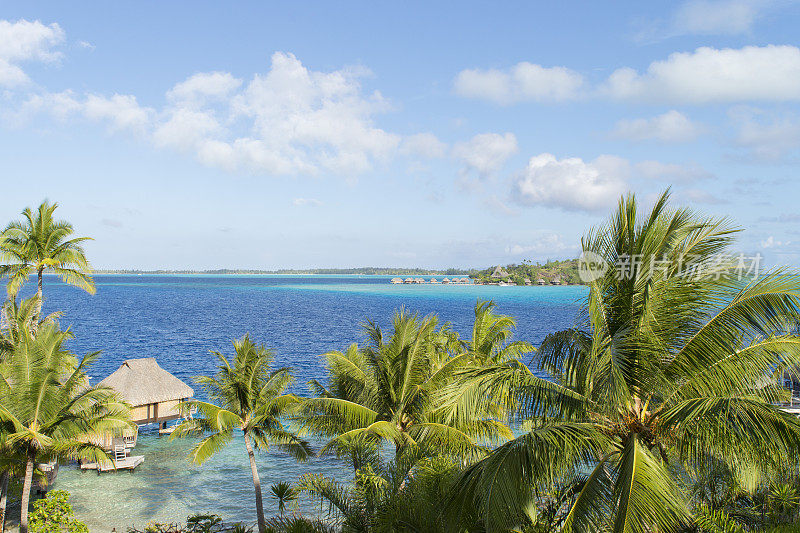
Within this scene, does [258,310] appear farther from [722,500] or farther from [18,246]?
[722,500]

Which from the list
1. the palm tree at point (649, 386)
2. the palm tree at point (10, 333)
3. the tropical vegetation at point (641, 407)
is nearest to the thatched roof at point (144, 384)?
the palm tree at point (10, 333)

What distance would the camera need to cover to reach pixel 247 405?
17.9 meters

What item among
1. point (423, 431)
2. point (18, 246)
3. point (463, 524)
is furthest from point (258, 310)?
point (463, 524)

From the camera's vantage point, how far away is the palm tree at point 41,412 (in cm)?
1341

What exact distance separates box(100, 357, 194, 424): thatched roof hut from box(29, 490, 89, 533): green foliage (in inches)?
482

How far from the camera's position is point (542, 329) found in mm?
70500

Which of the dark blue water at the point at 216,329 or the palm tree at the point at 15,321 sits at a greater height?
the palm tree at the point at 15,321

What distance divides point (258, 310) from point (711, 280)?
101141 mm

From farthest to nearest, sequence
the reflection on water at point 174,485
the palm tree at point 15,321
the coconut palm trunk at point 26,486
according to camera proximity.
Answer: the reflection on water at point 174,485 → the palm tree at point 15,321 → the coconut palm trunk at point 26,486

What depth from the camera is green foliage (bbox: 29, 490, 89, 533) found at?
13148 millimetres

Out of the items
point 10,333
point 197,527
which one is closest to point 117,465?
point 10,333

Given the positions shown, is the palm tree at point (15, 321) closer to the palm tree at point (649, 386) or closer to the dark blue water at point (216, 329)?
the dark blue water at point (216, 329)

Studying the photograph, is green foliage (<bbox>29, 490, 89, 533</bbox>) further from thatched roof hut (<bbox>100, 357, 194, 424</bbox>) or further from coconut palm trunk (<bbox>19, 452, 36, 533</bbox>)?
thatched roof hut (<bbox>100, 357, 194, 424</bbox>)

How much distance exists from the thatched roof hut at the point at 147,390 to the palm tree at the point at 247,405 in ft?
30.3
